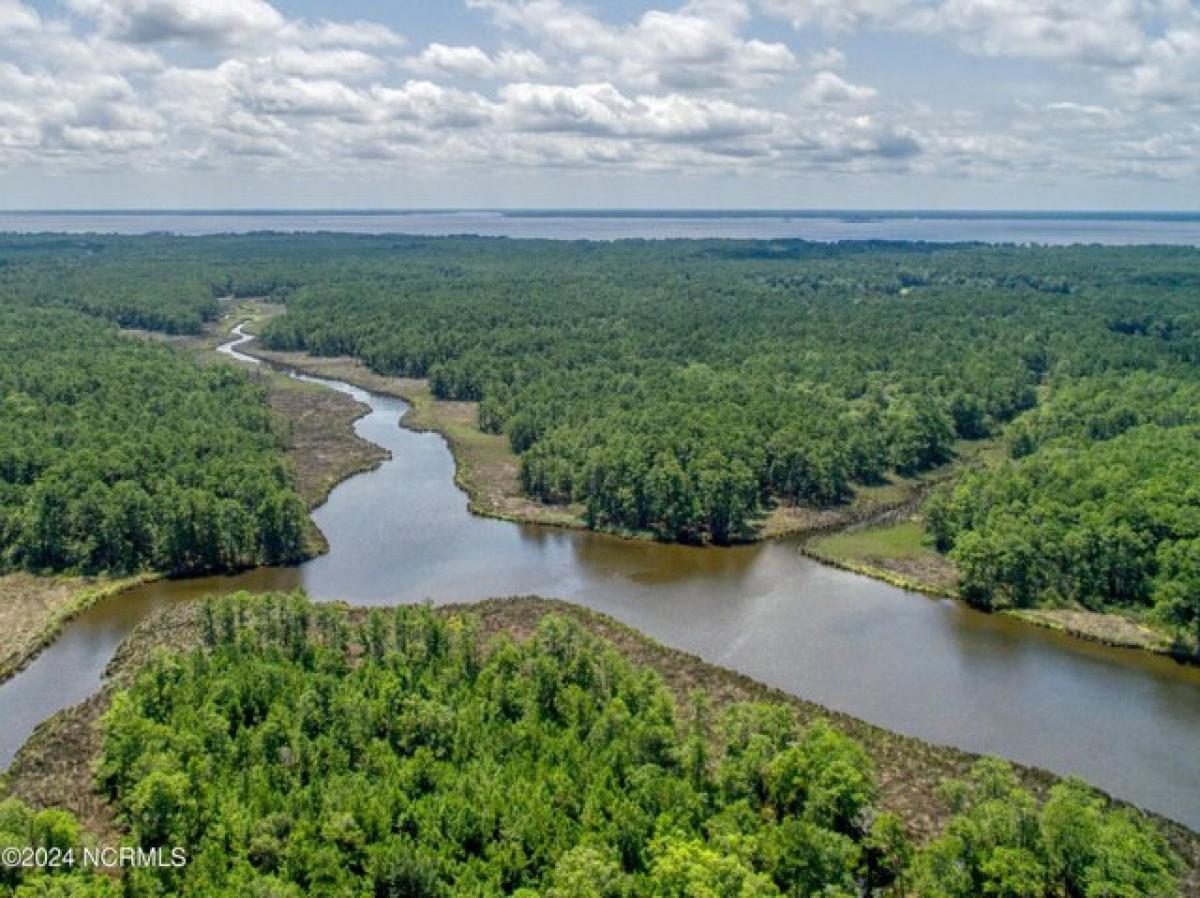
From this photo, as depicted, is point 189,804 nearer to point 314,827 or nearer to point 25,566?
point 314,827

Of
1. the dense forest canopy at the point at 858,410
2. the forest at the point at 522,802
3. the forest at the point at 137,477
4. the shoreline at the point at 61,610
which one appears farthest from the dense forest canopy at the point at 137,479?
the dense forest canopy at the point at 858,410

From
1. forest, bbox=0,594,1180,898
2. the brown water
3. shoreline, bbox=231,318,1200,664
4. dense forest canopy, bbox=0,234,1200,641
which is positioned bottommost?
the brown water

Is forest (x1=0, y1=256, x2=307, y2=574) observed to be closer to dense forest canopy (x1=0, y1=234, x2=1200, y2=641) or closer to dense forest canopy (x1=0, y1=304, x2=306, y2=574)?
dense forest canopy (x1=0, y1=304, x2=306, y2=574)

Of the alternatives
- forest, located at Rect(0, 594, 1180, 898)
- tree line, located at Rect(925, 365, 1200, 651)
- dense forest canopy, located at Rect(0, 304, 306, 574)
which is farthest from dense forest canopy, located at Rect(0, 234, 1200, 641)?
forest, located at Rect(0, 594, 1180, 898)

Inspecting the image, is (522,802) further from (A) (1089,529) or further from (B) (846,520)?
(B) (846,520)

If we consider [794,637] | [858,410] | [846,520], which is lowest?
[794,637]

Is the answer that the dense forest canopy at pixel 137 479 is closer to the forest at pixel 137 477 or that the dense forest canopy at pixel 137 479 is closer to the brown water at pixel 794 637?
the forest at pixel 137 477

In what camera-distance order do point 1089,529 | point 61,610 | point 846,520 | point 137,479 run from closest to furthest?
point 61,610 → point 1089,529 → point 137,479 → point 846,520

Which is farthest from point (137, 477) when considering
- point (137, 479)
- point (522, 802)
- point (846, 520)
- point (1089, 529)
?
point (1089, 529)
